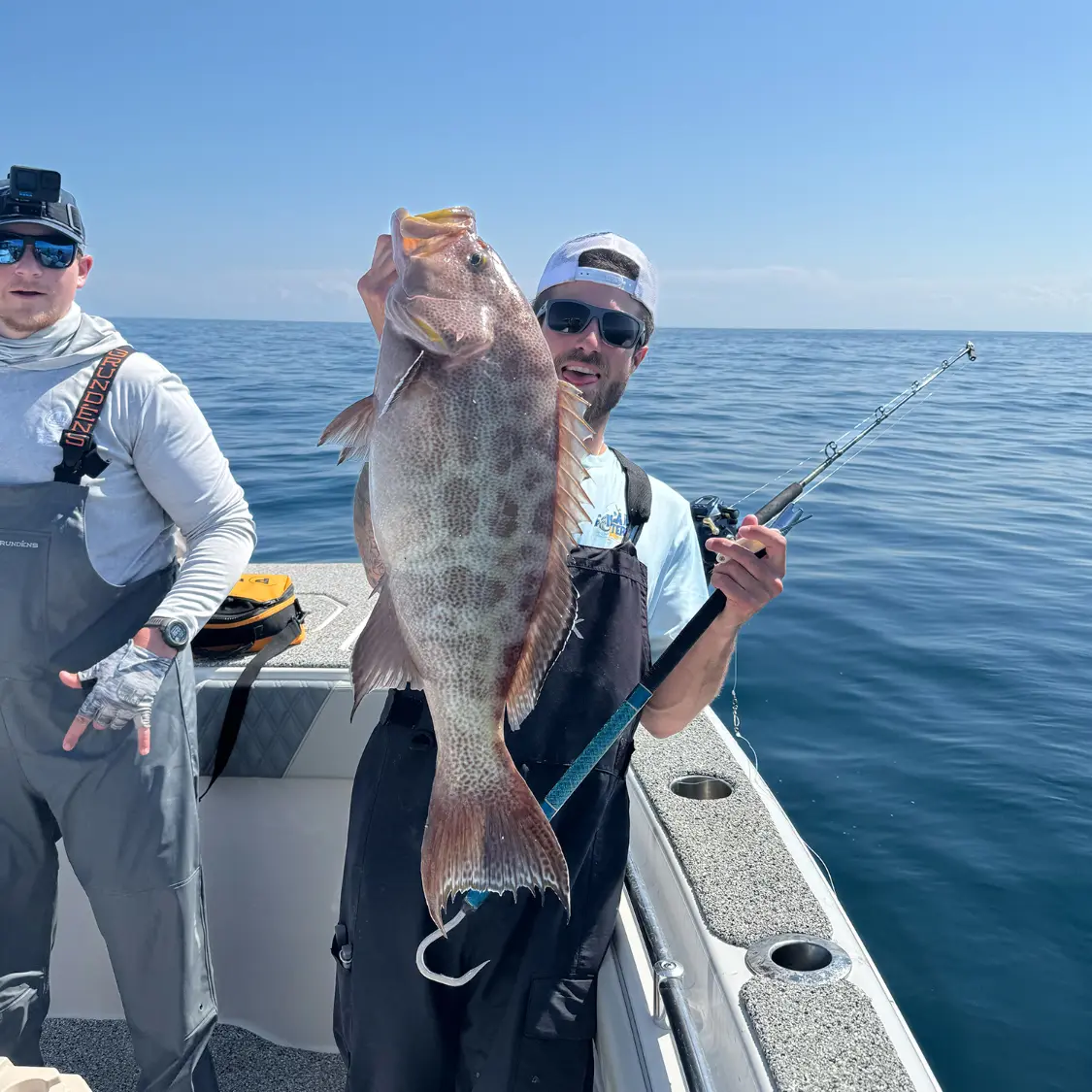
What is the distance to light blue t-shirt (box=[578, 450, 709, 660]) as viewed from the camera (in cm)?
227

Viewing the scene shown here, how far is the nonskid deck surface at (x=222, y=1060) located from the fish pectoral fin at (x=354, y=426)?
2.77 metres

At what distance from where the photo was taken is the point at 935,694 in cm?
608

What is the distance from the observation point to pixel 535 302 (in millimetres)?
2383

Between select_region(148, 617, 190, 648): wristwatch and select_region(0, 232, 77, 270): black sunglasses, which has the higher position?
select_region(0, 232, 77, 270): black sunglasses

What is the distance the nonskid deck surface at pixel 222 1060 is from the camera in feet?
10.8

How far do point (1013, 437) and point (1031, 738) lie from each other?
12.0 m

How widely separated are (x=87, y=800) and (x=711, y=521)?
6.10 ft

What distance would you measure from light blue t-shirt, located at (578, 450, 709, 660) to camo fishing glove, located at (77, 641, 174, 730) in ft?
4.09

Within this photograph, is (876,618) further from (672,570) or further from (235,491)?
(235,491)

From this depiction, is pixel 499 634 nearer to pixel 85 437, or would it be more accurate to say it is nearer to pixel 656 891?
pixel 656 891

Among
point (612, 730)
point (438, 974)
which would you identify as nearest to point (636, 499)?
point (612, 730)

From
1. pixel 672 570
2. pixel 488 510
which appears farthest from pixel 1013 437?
pixel 488 510

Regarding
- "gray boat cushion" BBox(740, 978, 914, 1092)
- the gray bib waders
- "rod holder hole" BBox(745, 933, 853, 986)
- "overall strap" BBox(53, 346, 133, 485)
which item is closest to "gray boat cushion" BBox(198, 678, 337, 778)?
the gray bib waders

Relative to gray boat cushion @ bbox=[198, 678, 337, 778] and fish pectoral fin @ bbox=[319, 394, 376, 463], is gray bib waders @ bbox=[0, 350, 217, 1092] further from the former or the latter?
fish pectoral fin @ bbox=[319, 394, 376, 463]
